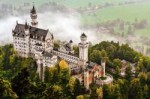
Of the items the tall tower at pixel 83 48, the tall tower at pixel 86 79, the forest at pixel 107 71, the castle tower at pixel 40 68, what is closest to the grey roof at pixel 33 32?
the castle tower at pixel 40 68

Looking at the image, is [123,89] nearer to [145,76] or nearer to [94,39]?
[145,76]

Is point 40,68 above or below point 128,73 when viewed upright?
above

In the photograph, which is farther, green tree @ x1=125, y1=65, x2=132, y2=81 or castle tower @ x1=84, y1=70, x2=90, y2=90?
green tree @ x1=125, y1=65, x2=132, y2=81

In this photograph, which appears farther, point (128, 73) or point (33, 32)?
point (33, 32)

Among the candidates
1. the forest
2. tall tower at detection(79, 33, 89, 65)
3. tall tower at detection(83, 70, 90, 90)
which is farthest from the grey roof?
tall tower at detection(83, 70, 90, 90)

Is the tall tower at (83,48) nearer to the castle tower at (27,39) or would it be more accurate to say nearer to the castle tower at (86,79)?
the castle tower at (86,79)

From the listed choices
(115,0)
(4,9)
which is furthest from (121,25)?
(4,9)

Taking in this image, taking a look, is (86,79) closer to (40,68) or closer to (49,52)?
(40,68)

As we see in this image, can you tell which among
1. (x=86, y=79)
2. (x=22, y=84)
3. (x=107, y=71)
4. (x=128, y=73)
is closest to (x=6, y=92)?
(x=22, y=84)

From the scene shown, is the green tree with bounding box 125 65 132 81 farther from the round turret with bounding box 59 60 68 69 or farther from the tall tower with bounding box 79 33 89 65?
the round turret with bounding box 59 60 68 69
